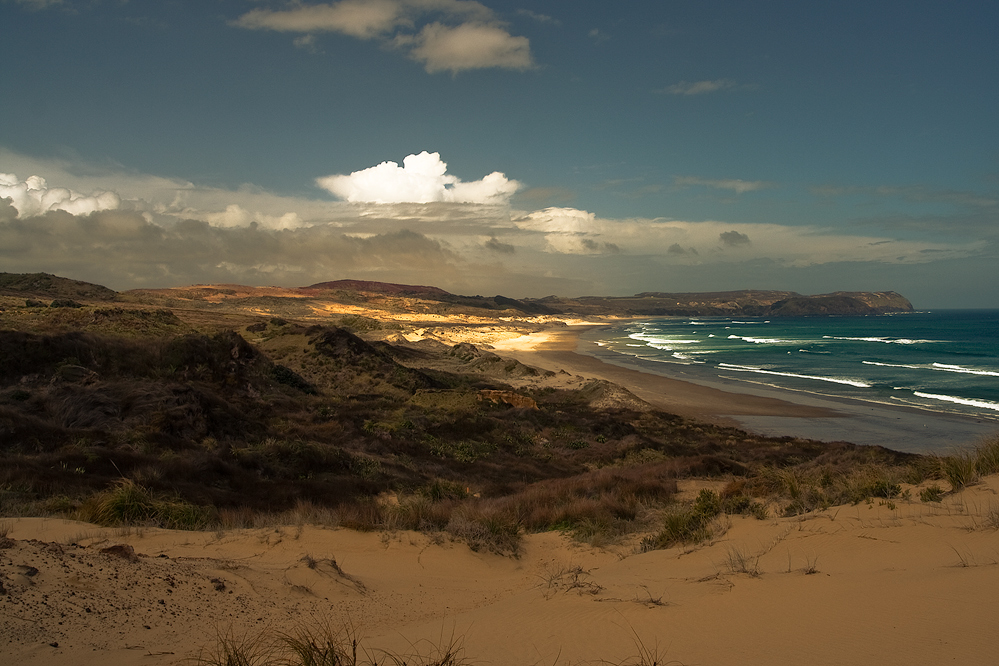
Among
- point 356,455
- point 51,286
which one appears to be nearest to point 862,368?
point 356,455

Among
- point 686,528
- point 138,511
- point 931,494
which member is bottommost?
point 686,528

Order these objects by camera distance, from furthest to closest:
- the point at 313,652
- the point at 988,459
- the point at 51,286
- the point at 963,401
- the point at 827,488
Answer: the point at 51,286
the point at 963,401
the point at 827,488
the point at 988,459
the point at 313,652

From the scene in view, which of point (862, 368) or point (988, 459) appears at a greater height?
point (988, 459)

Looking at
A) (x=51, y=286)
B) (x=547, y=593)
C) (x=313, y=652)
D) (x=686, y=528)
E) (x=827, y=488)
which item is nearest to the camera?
(x=313, y=652)

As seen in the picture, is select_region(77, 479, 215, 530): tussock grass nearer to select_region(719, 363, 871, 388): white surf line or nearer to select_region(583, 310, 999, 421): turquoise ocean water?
select_region(583, 310, 999, 421): turquoise ocean water

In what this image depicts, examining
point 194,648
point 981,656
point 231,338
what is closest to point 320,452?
point 194,648

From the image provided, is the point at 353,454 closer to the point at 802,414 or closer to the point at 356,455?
the point at 356,455

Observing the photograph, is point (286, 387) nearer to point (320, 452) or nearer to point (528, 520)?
point (320, 452)

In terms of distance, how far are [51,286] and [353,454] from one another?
77.3 m

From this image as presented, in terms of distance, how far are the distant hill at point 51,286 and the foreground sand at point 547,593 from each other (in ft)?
249

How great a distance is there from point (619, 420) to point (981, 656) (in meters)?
23.2

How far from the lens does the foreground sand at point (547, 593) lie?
3840 mm

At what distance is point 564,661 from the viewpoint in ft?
12.7

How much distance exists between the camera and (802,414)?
103 ft
